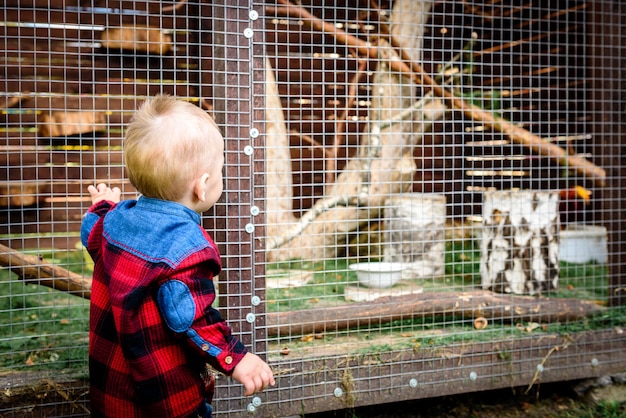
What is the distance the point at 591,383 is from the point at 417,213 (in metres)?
1.70

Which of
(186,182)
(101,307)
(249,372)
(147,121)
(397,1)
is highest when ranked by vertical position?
(397,1)

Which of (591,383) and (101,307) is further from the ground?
(101,307)

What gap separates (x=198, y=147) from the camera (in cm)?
144

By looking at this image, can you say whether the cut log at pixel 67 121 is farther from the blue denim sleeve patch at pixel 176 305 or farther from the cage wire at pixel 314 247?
the blue denim sleeve patch at pixel 176 305

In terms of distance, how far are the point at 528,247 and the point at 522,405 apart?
99 centimetres

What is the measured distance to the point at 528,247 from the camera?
3441 millimetres

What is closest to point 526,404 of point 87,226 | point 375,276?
point 375,276

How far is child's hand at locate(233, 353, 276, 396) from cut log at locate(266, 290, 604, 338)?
1.27m

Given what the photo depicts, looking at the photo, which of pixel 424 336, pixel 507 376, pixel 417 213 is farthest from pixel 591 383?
pixel 417 213

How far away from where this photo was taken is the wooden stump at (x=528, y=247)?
3434 mm

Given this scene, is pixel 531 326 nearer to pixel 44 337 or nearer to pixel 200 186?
pixel 200 186

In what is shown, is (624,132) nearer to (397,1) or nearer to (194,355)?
(397,1)

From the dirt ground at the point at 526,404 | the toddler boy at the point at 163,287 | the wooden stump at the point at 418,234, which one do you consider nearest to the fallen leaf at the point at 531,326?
the dirt ground at the point at 526,404

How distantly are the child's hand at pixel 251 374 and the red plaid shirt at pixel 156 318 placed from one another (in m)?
0.02
